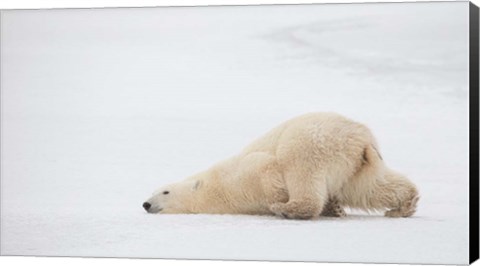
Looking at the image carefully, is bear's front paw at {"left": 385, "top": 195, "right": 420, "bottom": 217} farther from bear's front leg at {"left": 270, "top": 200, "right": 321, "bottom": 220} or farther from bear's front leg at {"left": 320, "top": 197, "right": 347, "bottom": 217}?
bear's front leg at {"left": 270, "top": 200, "right": 321, "bottom": 220}

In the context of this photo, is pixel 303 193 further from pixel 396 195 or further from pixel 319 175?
pixel 396 195

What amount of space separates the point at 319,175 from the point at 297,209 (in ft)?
0.97

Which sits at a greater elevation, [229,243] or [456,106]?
[456,106]

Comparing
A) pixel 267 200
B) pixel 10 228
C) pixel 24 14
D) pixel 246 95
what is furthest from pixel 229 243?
pixel 24 14

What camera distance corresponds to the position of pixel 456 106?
→ 31.0ft

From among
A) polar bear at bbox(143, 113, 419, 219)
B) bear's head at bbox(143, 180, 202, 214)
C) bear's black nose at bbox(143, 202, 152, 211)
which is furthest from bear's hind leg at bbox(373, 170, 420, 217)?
bear's black nose at bbox(143, 202, 152, 211)

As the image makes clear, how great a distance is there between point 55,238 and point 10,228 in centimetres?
38

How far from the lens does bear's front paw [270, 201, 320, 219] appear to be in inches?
376

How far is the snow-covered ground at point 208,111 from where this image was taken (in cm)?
953

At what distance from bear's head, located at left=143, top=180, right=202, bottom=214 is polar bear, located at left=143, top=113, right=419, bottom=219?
0.36 m

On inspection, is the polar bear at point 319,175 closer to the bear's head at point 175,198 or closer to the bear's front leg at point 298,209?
the bear's front leg at point 298,209

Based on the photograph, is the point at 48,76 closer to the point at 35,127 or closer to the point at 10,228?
the point at 35,127

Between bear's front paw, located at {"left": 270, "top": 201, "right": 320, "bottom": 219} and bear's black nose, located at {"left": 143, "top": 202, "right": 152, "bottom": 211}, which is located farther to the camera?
bear's black nose, located at {"left": 143, "top": 202, "right": 152, "bottom": 211}

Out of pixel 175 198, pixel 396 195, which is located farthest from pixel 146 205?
pixel 396 195
